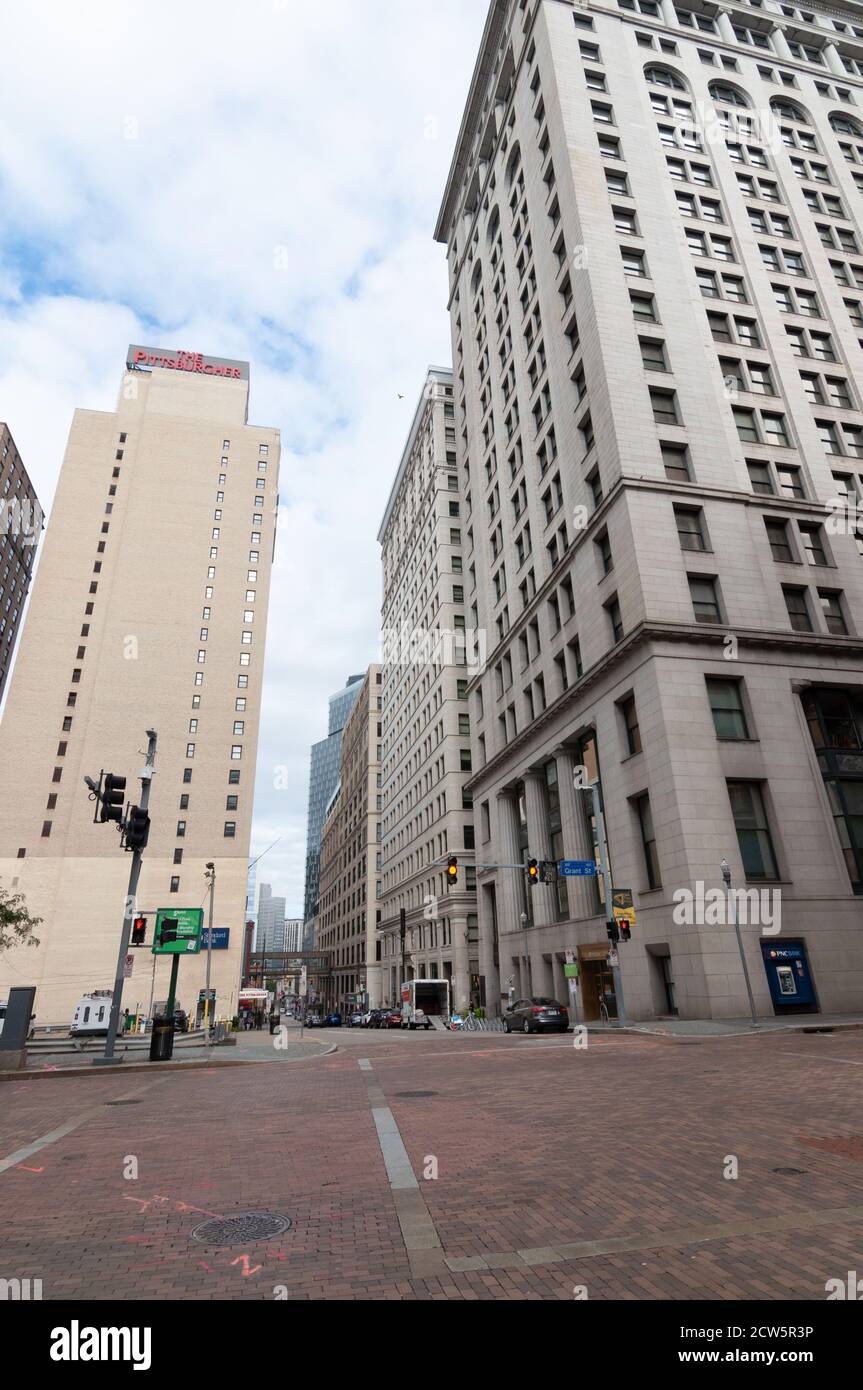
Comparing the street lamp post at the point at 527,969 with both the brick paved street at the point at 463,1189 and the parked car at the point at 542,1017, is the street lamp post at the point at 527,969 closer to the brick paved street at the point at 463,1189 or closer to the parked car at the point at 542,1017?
the parked car at the point at 542,1017

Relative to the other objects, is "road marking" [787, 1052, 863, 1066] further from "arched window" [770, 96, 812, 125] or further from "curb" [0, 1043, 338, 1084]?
"arched window" [770, 96, 812, 125]

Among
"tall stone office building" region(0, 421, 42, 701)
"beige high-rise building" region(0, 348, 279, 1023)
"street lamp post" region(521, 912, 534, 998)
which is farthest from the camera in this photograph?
"tall stone office building" region(0, 421, 42, 701)

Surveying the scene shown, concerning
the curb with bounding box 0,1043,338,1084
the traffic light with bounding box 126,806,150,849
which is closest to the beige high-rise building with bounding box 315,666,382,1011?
the curb with bounding box 0,1043,338,1084

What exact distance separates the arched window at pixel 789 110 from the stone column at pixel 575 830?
4967 centimetres

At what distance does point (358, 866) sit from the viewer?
110500 millimetres

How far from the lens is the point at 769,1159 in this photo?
24.8ft

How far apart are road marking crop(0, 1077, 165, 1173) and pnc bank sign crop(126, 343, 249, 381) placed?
9786 cm

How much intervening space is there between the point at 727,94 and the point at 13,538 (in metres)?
108

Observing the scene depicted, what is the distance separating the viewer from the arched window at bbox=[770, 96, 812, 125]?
52.2m

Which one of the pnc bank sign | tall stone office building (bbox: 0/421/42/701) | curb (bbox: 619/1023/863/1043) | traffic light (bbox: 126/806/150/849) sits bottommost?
curb (bbox: 619/1023/863/1043)

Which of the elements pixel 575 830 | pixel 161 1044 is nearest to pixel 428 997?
pixel 575 830

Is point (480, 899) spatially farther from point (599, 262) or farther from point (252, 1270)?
point (252, 1270)

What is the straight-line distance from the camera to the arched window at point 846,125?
5366cm
